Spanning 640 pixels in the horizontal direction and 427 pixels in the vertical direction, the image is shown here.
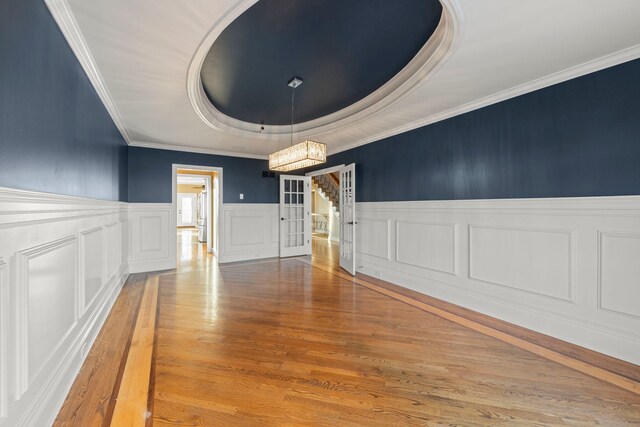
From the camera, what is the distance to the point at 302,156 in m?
3.64

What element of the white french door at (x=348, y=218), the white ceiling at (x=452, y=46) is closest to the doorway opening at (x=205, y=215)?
the white ceiling at (x=452, y=46)

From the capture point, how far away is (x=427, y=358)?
2322 mm

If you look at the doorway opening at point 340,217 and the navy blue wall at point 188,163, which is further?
the navy blue wall at point 188,163

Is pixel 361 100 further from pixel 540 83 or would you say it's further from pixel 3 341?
pixel 3 341

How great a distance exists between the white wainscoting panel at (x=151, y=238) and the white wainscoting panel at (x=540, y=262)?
450cm

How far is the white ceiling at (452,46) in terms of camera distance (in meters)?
1.80

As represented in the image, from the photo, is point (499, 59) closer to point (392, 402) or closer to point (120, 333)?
point (392, 402)

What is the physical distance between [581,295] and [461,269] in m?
1.17

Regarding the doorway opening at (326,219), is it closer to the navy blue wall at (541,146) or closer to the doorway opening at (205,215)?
the doorway opening at (205,215)

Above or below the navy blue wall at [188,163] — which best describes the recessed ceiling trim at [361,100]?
above

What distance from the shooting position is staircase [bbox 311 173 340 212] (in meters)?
9.52

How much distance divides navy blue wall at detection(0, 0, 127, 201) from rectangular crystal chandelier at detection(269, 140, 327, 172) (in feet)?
7.03

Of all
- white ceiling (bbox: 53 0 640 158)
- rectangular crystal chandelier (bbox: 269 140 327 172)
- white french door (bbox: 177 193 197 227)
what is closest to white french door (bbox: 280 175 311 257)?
rectangular crystal chandelier (bbox: 269 140 327 172)

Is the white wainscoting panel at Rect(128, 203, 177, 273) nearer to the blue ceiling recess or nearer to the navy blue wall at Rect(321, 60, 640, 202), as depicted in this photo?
the blue ceiling recess
